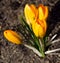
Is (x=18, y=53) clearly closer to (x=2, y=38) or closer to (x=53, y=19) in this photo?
(x=2, y=38)

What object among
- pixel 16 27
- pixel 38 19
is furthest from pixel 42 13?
pixel 16 27

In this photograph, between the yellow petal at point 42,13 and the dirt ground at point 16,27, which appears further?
the dirt ground at point 16,27

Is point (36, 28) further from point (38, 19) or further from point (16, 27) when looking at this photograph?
point (16, 27)

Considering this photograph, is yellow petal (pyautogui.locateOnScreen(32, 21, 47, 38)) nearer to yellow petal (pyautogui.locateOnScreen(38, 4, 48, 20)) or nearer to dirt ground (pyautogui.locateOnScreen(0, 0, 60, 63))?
yellow petal (pyautogui.locateOnScreen(38, 4, 48, 20))

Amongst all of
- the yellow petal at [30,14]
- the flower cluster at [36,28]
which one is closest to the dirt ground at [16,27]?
the flower cluster at [36,28]

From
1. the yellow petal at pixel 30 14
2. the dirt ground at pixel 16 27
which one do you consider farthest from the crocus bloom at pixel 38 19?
the dirt ground at pixel 16 27

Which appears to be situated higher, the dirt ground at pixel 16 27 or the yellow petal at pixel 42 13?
the yellow petal at pixel 42 13

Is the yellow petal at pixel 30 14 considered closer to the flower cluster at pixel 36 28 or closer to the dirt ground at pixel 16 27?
the flower cluster at pixel 36 28

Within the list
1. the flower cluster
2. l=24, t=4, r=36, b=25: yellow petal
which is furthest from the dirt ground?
l=24, t=4, r=36, b=25: yellow petal
